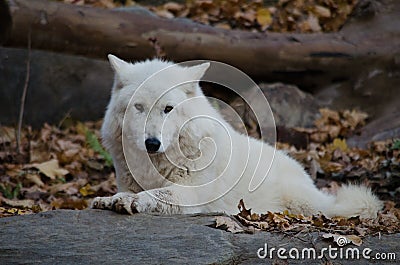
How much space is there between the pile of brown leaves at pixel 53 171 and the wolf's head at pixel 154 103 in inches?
52.2

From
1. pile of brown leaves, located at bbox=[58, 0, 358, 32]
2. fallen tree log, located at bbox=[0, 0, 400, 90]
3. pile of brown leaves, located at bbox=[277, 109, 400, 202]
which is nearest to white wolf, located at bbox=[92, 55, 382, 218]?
pile of brown leaves, located at bbox=[277, 109, 400, 202]

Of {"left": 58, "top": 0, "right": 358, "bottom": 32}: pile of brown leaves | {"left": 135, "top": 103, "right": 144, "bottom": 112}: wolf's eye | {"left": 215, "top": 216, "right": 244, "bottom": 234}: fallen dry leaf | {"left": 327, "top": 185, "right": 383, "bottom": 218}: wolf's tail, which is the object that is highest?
{"left": 58, "top": 0, "right": 358, "bottom": 32}: pile of brown leaves

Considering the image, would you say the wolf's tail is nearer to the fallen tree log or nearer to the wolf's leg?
the wolf's leg

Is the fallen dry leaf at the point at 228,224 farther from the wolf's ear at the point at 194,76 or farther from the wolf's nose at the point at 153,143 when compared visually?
the wolf's ear at the point at 194,76

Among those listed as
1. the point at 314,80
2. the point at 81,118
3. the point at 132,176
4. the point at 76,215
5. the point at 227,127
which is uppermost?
the point at 314,80

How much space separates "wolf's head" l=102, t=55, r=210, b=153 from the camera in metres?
4.69

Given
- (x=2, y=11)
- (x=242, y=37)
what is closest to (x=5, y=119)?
(x=2, y=11)

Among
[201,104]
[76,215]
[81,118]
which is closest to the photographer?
[76,215]

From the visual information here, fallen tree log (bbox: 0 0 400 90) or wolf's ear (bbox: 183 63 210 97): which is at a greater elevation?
fallen tree log (bbox: 0 0 400 90)

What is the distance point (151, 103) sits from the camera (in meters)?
4.73

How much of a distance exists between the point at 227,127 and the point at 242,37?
13.9ft

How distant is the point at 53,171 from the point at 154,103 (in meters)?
3.23

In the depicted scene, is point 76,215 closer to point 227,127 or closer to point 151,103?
point 151,103

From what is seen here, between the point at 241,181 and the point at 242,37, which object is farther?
the point at 242,37
